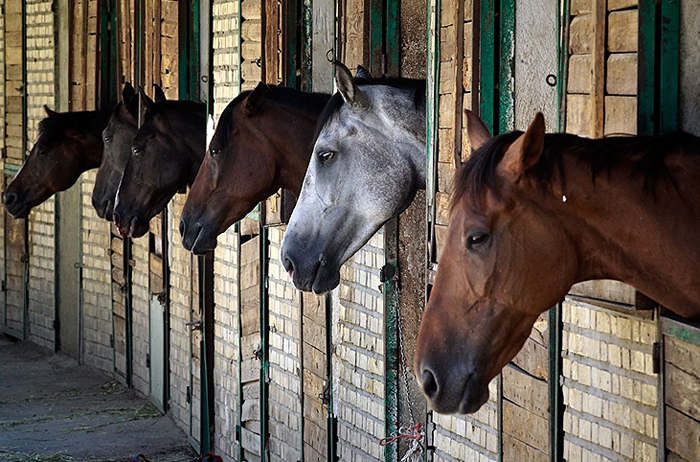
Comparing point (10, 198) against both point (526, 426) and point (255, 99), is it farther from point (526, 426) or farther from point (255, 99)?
point (526, 426)

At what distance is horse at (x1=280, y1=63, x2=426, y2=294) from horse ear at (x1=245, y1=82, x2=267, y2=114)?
25.3 inches

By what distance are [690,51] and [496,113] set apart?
0.95m

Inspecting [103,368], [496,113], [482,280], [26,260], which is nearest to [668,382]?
[482,280]

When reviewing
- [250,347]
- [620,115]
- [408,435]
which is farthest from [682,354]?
[250,347]

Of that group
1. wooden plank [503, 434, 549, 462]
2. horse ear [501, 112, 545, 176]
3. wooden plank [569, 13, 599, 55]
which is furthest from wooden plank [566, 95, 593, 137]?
wooden plank [503, 434, 549, 462]

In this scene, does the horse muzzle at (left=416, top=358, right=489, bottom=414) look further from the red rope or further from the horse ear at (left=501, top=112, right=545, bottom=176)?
the red rope

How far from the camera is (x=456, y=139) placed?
Result: 376 centimetres

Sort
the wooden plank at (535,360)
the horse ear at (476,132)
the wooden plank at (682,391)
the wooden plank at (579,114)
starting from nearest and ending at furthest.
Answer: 1. the wooden plank at (682,391)
2. the horse ear at (476,132)
3. the wooden plank at (579,114)
4. the wooden plank at (535,360)

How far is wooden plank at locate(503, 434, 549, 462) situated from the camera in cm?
345

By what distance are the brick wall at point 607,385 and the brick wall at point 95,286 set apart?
245 inches

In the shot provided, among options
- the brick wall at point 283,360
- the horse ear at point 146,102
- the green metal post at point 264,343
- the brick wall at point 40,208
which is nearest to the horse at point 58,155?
the horse ear at point 146,102

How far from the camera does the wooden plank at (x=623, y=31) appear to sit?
9.52 ft

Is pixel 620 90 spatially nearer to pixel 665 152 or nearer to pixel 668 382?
pixel 665 152

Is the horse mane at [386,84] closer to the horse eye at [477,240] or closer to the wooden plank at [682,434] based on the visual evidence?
the horse eye at [477,240]
